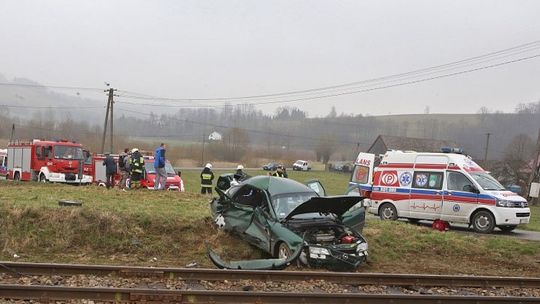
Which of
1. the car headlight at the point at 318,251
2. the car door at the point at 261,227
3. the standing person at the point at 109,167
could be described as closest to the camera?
the car headlight at the point at 318,251

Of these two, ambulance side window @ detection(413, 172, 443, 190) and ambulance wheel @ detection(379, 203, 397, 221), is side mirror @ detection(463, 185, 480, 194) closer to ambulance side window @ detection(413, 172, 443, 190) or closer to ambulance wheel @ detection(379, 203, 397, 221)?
ambulance side window @ detection(413, 172, 443, 190)

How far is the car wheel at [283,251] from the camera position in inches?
387

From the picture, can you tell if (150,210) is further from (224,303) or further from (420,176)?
(420,176)

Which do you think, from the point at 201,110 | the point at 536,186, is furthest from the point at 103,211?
the point at 201,110

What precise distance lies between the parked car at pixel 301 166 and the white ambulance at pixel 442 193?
69.5 metres

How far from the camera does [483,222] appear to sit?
16.7 meters

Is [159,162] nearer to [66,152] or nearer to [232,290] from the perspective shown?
[232,290]

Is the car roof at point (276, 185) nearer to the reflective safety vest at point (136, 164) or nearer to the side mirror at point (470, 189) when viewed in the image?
the side mirror at point (470, 189)

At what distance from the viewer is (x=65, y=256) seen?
10.8m

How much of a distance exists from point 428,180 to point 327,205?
851 centimetres

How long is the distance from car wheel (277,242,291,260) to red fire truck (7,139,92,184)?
2129cm

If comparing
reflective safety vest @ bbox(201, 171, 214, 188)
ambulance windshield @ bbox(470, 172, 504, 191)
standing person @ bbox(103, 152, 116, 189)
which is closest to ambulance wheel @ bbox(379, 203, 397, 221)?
ambulance windshield @ bbox(470, 172, 504, 191)

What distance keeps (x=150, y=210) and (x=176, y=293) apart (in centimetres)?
655

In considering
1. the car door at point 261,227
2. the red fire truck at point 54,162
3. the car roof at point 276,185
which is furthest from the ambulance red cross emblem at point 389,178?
the red fire truck at point 54,162
